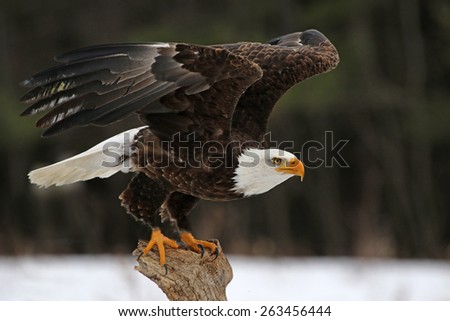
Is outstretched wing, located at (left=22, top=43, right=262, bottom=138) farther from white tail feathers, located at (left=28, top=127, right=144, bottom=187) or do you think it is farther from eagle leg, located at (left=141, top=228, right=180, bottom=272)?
eagle leg, located at (left=141, top=228, right=180, bottom=272)

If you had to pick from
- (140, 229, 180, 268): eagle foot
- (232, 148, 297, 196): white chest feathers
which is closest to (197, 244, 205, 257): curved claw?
(140, 229, 180, 268): eagle foot

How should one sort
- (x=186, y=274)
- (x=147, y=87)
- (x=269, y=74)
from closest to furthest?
(x=147, y=87) < (x=186, y=274) < (x=269, y=74)

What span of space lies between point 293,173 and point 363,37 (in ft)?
25.1

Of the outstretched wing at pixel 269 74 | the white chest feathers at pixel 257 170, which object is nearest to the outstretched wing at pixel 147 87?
the white chest feathers at pixel 257 170

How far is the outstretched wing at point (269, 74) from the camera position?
5320mm

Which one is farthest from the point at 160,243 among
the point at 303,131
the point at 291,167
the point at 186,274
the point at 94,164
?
the point at 303,131

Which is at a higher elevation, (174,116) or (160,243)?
(174,116)

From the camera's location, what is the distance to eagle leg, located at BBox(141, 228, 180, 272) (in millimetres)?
4930

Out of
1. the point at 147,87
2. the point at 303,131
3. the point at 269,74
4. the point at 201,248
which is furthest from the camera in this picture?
the point at 303,131

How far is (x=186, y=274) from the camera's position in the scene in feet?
16.1

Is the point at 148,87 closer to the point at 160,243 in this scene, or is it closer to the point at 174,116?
the point at 174,116

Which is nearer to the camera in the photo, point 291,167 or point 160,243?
point 291,167

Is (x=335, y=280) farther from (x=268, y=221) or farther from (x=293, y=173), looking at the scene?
(x=268, y=221)

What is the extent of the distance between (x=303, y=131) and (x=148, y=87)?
28.5 feet
